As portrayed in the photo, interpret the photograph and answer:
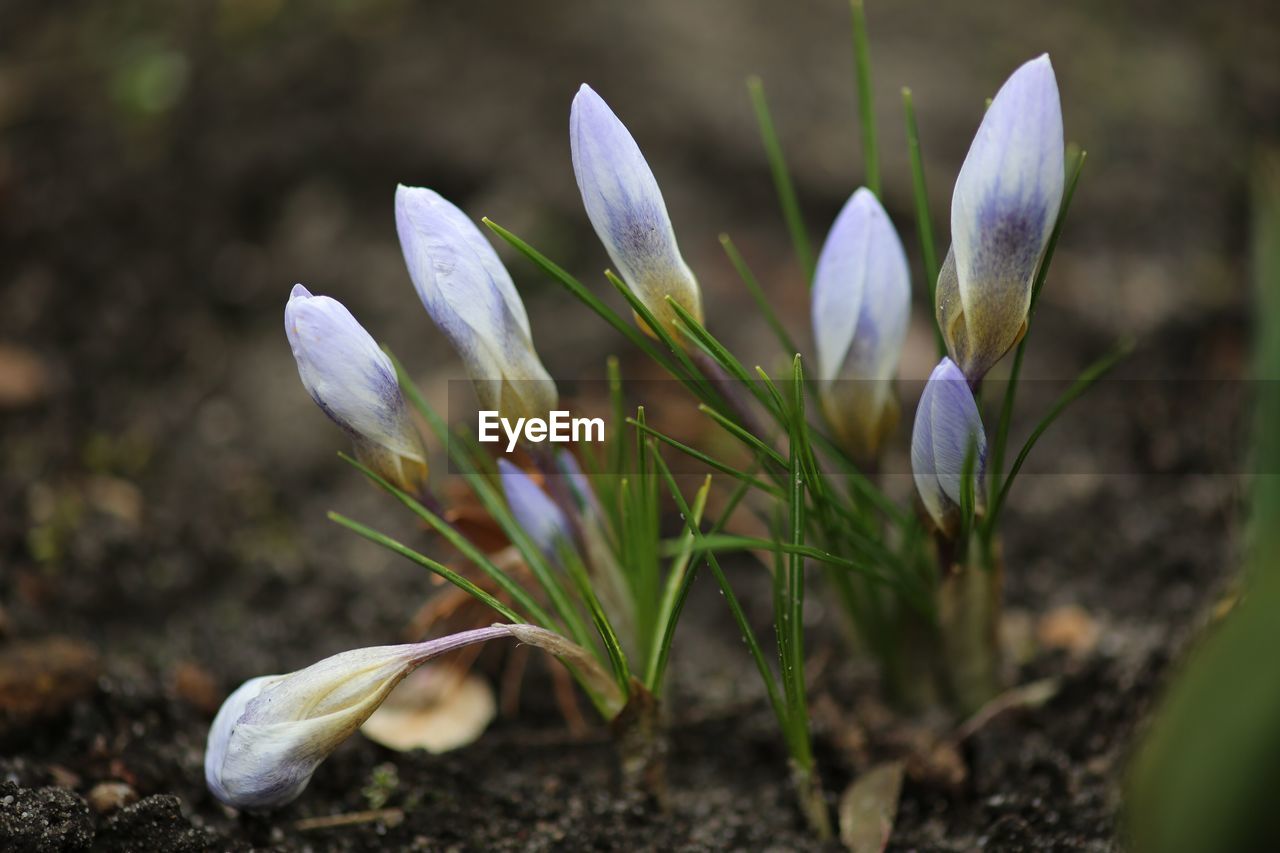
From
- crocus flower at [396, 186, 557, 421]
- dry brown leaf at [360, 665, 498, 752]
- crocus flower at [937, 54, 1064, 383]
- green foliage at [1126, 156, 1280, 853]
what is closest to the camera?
green foliage at [1126, 156, 1280, 853]

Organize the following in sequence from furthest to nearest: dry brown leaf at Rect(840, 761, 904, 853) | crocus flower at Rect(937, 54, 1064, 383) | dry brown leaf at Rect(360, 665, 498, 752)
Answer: dry brown leaf at Rect(360, 665, 498, 752) < dry brown leaf at Rect(840, 761, 904, 853) < crocus flower at Rect(937, 54, 1064, 383)

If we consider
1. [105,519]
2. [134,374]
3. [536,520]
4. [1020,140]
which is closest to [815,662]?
[536,520]

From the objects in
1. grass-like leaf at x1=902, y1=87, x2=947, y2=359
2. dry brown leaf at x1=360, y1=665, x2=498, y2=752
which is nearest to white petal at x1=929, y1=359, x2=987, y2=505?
grass-like leaf at x1=902, y1=87, x2=947, y2=359

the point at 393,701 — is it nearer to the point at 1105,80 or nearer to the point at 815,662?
the point at 815,662

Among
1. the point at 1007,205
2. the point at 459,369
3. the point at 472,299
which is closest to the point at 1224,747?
the point at 1007,205

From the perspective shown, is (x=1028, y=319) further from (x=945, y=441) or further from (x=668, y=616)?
(x=668, y=616)

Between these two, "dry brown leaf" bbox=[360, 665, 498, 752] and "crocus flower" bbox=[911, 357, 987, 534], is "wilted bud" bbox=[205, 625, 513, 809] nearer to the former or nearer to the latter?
"dry brown leaf" bbox=[360, 665, 498, 752]

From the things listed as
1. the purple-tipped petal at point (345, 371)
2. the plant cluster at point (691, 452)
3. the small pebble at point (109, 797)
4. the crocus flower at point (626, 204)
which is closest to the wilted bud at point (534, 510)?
the plant cluster at point (691, 452)
